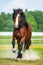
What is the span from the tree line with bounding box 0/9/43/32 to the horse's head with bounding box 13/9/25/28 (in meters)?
0.42

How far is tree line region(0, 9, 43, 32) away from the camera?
4.82m

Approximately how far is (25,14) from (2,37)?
839 millimetres

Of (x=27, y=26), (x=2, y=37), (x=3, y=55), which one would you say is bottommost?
(x=3, y=55)

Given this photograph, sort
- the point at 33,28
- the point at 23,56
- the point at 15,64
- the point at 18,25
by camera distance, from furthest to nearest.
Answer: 1. the point at 33,28
2. the point at 23,56
3. the point at 18,25
4. the point at 15,64

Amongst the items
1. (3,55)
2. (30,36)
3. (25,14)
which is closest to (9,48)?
(3,55)

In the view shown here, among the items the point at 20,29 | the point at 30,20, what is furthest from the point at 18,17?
the point at 30,20

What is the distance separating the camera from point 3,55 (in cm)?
485

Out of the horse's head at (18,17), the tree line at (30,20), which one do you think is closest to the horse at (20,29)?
the horse's head at (18,17)

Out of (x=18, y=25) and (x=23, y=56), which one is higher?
(x=18, y=25)

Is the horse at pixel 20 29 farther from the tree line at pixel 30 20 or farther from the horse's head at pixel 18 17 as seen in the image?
the tree line at pixel 30 20

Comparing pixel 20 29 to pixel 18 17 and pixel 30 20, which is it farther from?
pixel 30 20

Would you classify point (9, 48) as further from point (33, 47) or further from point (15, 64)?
point (15, 64)

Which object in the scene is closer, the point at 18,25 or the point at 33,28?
the point at 18,25

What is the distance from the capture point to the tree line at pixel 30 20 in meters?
4.82
